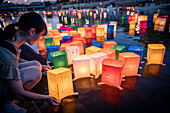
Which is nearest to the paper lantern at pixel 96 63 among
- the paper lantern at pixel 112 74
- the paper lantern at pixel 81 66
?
the paper lantern at pixel 81 66

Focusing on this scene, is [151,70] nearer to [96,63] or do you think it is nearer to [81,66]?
[96,63]

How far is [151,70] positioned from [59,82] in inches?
95.9

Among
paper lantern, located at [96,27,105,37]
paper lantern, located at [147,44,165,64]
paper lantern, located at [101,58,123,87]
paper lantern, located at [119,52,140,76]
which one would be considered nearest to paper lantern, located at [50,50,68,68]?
paper lantern, located at [101,58,123,87]

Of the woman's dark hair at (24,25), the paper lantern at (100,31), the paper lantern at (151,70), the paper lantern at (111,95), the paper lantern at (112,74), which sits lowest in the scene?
the paper lantern at (111,95)

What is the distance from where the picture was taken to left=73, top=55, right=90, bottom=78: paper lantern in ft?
8.66

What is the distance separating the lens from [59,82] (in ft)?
6.61

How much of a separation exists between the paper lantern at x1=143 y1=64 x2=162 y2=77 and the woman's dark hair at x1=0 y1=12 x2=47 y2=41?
2678 mm

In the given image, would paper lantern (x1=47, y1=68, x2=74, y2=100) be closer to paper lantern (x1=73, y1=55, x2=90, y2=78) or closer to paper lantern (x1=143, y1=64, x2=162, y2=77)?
paper lantern (x1=73, y1=55, x2=90, y2=78)

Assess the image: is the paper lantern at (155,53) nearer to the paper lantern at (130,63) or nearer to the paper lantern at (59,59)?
the paper lantern at (130,63)

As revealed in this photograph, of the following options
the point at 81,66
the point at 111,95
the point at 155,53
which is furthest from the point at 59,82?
the point at 155,53

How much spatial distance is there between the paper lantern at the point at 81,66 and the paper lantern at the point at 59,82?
0.57 metres

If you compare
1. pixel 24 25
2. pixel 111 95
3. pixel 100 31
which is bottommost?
pixel 111 95

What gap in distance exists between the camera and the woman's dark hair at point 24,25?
1375mm

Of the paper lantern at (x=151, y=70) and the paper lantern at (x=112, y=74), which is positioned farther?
the paper lantern at (x=151, y=70)
